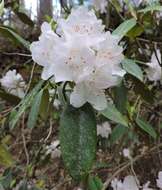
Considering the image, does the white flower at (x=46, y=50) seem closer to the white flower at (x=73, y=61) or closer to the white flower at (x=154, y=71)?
the white flower at (x=73, y=61)

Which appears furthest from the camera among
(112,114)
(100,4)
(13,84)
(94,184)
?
(100,4)

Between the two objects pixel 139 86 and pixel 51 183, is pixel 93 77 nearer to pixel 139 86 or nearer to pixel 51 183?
pixel 139 86

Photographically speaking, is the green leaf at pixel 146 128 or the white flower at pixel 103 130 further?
the white flower at pixel 103 130

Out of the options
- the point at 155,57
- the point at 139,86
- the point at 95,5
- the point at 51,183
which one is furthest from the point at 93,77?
the point at 51,183

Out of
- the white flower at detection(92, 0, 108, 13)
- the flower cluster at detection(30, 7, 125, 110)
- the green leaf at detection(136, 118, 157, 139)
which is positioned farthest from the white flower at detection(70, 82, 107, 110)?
the white flower at detection(92, 0, 108, 13)

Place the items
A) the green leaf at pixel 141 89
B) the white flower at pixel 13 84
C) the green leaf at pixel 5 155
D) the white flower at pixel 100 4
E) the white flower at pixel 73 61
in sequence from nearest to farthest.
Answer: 1. the white flower at pixel 73 61
2. the green leaf at pixel 141 89
3. the green leaf at pixel 5 155
4. the white flower at pixel 13 84
5. the white flower at pixel 100 4

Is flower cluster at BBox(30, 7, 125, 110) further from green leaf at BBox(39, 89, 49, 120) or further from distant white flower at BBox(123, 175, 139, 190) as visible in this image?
distant white flower at BBox(123, 175, 139, 190)

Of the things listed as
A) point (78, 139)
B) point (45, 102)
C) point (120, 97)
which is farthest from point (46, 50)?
point (120, 97)

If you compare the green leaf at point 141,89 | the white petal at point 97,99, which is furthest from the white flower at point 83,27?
the green leaf at point 141,89

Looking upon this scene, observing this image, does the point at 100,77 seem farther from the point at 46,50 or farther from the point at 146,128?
the point at 146,128
